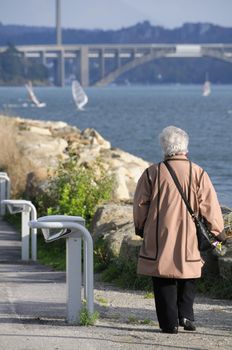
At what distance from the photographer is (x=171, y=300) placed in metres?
8.23

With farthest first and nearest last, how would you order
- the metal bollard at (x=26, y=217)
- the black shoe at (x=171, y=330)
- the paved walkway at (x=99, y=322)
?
the metal bollard at (x=26, y=217) → the black shoe at (x=171, y=330) → the paved walkway at (x=99, y=322)

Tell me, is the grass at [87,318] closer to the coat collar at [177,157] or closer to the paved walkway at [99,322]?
the paved walkway at [99,322]

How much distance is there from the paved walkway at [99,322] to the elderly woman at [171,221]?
0.29 meters

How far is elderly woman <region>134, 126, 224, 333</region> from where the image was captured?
8.12 meters

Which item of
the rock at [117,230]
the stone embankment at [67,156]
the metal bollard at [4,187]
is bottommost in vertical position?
the stone embankment at [67,156]

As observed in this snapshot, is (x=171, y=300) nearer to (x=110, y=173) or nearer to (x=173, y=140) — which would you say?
(x=173, y=140)

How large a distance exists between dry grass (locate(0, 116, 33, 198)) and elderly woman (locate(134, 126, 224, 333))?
12141mm

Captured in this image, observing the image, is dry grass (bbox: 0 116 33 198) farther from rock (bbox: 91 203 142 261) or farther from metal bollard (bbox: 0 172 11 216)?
rock (bbox: 91 203 142 261)

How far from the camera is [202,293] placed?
10406 millimetres

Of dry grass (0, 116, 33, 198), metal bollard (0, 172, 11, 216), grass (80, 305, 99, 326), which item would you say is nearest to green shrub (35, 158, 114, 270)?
metal bollard (0, 172, 11, 216)

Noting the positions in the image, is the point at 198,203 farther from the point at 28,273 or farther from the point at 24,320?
the point at 28,273

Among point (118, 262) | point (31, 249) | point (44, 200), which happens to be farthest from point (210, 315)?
point (44, 200)

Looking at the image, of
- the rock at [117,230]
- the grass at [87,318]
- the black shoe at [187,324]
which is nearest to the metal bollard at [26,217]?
the rock at [117,230]

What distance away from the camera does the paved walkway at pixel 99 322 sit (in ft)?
25.8
